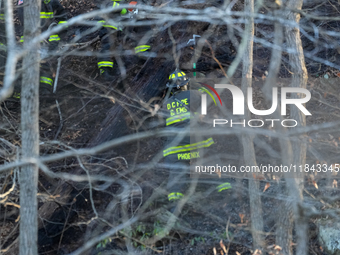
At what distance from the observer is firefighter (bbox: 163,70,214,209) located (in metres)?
5.30

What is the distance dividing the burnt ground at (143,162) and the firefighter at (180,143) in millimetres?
270

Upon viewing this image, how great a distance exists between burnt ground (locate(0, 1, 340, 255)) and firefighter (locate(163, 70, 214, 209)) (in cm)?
27

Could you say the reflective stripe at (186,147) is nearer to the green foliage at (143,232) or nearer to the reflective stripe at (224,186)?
the reflective stripe at (224,186)

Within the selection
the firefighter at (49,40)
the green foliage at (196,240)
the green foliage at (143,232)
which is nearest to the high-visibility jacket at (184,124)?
the green foliage at (143,232)

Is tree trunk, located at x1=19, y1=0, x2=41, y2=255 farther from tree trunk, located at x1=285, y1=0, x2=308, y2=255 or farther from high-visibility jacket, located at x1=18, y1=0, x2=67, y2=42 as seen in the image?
high-visibility jacket, located at x1=18, y1=0, x2=67, y2=42

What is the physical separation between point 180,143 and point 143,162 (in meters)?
1.12

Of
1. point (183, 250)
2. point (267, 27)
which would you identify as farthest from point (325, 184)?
point (267, 27)

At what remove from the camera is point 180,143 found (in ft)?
18.0

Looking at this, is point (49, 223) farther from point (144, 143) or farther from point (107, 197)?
point (144, 143)

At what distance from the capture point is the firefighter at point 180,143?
5305 mm

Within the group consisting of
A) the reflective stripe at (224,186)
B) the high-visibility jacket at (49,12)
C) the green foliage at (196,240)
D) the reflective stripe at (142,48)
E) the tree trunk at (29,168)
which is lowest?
the green foliage at (196,240)

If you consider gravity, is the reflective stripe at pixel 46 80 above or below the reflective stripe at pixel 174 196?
above

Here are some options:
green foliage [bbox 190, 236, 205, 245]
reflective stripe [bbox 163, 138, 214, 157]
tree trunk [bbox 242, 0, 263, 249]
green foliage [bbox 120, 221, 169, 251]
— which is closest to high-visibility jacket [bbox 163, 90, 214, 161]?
reflective stripe [bbox 163, 138, 214, 157]

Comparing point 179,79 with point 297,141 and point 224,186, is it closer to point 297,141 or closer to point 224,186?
point 224,186
